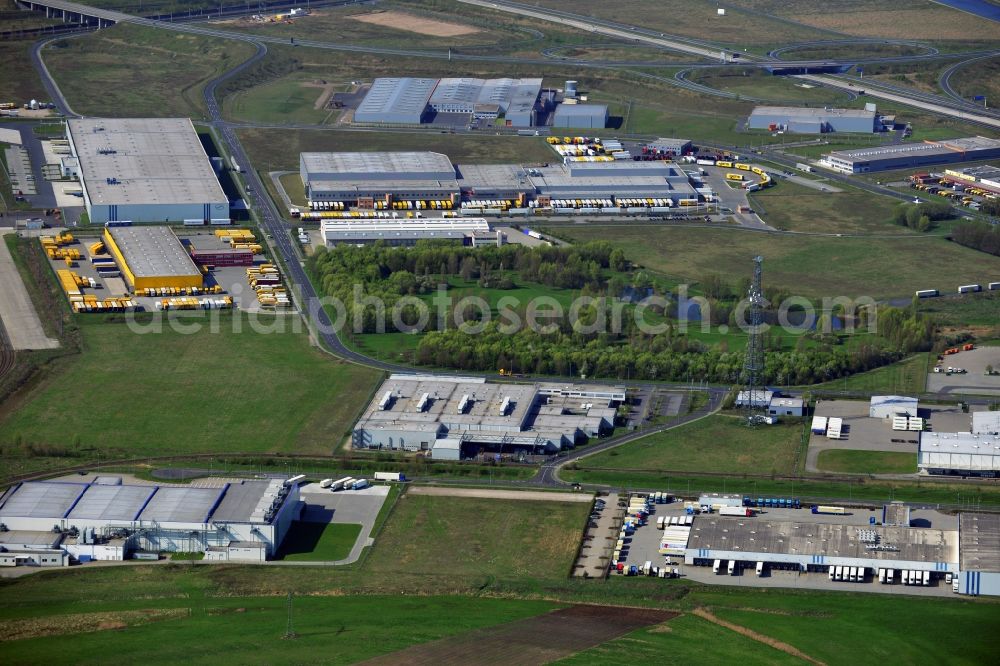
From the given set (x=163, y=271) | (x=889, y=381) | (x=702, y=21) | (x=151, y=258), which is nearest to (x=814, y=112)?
(x=702, y=21)

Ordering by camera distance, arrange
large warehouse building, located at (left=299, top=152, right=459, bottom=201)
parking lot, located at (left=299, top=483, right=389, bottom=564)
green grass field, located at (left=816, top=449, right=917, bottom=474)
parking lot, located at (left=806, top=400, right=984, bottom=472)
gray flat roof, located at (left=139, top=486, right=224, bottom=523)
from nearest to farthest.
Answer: gray flat roof, located at (left=139, top=486, right=224, bottom=523)
parking lot, located at (left=299, top=483, right=389, bottom=564)
green grass field, located at (left=816, top=449, right=917, bottom=474)
parking lot, located at (left=806, top=400, right=984, bottom=472)
large warehouse building, located at (left=299, top=152, right=459, bottom=201)

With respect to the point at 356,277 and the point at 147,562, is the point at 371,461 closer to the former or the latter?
the point at 147,562

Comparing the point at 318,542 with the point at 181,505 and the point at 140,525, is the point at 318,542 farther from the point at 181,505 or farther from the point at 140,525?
the point at 140,525

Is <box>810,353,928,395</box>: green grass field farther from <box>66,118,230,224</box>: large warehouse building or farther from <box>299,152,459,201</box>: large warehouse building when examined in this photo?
<box>66,118,230,224</box>: large warehouse building

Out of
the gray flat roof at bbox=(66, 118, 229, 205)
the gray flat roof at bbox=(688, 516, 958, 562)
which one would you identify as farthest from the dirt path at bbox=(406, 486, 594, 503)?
the gray flat roof at bbox=(66, 118, 229, 205)

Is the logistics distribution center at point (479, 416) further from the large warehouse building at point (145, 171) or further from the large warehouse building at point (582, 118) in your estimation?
the large warehouse building at point (582, 118)

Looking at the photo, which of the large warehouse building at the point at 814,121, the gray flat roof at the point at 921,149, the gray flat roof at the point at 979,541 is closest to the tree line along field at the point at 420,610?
the gray flat roof at the point at 979,541

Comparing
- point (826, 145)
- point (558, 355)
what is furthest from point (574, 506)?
point (826, 145)
